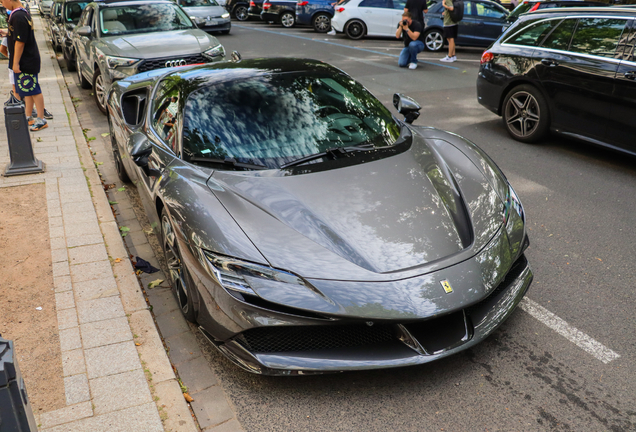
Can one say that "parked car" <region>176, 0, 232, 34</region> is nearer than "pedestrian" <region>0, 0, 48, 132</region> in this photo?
No

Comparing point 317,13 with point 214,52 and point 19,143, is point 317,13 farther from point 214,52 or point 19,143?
point 19,143

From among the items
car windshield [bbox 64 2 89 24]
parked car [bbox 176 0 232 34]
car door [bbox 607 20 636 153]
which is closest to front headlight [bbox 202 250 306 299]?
car door [bbox 607 20 636 153]

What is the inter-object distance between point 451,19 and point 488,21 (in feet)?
7.97

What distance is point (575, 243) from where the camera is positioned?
15.0 feet

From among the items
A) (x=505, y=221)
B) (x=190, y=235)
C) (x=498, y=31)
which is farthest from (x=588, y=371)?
(x=498, y=31)

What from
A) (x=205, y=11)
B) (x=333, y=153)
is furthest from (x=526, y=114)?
(x=205, y=11)

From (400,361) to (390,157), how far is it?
154 centimetres

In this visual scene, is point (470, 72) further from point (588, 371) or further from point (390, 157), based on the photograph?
point (588, 371)

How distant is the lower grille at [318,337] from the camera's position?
9.31 feet

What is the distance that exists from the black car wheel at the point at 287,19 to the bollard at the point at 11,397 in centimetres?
2343

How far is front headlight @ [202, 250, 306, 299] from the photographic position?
2.83 meters

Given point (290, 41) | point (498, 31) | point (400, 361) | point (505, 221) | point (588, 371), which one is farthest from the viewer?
point (290, 41)

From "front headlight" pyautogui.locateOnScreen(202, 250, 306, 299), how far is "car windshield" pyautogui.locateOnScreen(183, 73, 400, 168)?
2.96 ft

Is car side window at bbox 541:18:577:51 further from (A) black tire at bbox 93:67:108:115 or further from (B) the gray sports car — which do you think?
(A) black tire at bbox 93:67:108:115
